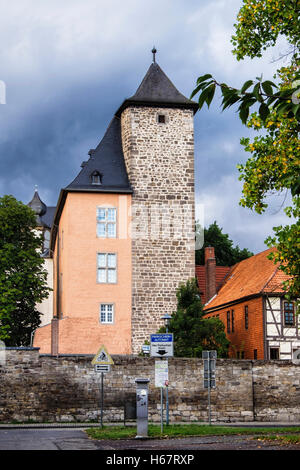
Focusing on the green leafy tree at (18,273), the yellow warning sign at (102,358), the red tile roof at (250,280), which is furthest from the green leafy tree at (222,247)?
the yellow warning sign at (102,358)

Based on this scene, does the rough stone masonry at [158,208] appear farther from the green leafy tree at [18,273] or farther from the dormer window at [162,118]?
the green leafy tree at [18,273]

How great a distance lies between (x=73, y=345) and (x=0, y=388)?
358 inches

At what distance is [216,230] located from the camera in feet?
197

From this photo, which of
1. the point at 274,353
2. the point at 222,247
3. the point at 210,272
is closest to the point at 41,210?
the point at 222,247

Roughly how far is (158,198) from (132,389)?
1217 centimetres

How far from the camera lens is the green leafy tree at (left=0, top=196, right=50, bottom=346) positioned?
3997cm

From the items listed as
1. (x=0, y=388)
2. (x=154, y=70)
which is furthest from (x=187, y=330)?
(x=154, y=70)

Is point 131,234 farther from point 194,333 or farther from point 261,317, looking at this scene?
point 261,317

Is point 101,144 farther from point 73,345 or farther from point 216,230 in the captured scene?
point 216,230

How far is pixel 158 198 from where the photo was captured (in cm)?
3516

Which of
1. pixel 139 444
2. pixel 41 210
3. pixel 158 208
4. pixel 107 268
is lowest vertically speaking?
pixel 139 444

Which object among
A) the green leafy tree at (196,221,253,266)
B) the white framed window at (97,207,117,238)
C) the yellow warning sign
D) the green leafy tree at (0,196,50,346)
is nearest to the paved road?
the yellow warning sign

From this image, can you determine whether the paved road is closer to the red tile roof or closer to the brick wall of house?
the red tile roof

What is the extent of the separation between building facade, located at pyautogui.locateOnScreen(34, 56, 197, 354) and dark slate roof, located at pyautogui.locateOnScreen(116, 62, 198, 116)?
0.05 m
